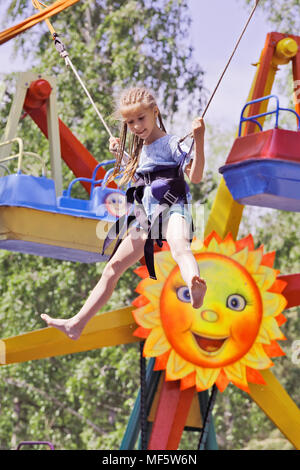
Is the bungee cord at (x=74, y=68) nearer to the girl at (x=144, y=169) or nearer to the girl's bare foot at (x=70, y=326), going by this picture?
the girl at (x=144, y=169)

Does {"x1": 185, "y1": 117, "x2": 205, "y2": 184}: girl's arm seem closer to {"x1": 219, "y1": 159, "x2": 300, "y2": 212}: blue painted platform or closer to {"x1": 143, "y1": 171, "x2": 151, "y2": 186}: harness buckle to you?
{"x1": 143, "y1": 171, "x2": 151, "y2": 186}: harness buckle

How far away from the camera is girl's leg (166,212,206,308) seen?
3.40 meters

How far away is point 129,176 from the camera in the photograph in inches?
155

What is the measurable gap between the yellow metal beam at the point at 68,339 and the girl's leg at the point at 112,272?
3.67 m

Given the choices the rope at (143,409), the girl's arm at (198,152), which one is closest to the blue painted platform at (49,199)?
the rope at (143,409)

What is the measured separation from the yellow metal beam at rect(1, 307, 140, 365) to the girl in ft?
12.1

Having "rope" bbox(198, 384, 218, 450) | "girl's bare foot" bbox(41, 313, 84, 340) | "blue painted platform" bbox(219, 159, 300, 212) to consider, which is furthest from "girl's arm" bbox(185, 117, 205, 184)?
"rope" bbox(198, 384, 218, 450)

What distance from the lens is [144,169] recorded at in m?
3.90

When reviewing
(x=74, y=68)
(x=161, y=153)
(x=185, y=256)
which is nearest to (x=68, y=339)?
(x=74, y=68)

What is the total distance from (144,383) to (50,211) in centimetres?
219

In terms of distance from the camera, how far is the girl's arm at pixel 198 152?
3539 millimetres

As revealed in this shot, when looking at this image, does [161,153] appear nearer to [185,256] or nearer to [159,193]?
[159,193]
